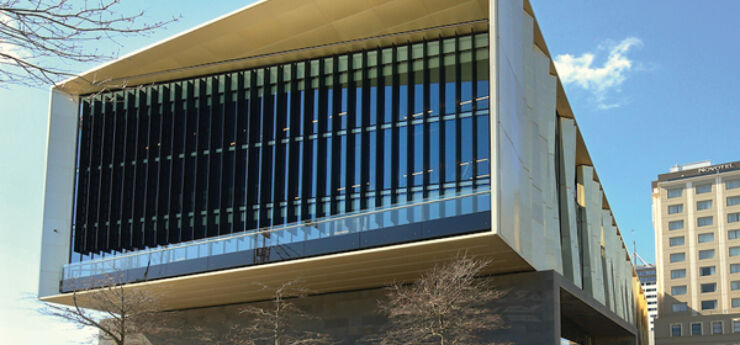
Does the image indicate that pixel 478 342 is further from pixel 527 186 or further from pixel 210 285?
pixel 210 285

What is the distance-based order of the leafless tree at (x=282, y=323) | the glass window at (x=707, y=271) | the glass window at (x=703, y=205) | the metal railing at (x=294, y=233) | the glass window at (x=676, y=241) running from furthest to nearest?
the glass window at (x=676, y=241) → the glass window at (x=703, y=205) → the glass window at (x=707, y=271) → the leafless tree at (x=282, y=323) → the metal railing at (x=294, y=233)

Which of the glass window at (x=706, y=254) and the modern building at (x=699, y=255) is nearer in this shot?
the modern building at (x=699, y=255)

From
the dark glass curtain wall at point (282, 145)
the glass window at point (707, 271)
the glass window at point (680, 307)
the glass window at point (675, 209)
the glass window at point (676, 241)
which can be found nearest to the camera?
the dark glass curtain wall at point (282, 145)

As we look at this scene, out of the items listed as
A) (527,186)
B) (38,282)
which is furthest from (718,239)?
(38,282)

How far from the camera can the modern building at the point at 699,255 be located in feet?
335

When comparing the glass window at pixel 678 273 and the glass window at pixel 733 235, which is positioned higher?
the glass window at pixel 733 235

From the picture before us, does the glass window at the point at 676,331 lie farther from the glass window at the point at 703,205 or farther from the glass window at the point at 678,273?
the glass window at the point at 703,205

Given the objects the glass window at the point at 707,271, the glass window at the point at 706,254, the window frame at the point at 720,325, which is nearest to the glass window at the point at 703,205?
the glass window at the point at 706,254

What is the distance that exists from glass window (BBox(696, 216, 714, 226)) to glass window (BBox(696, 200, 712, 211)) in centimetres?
134

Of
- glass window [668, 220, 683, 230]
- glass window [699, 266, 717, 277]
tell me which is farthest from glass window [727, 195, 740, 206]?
glass window [699, 266, 717, 277]

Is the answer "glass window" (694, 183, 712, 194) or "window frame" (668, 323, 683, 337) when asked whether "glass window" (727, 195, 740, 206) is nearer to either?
"glass window" (694, 183, 712, 194)

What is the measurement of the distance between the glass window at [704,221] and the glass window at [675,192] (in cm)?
458

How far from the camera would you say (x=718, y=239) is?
10606 centimetres

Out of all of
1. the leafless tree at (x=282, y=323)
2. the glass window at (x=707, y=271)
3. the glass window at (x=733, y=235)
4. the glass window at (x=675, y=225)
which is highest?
the glass window at (x=675, y=225)
